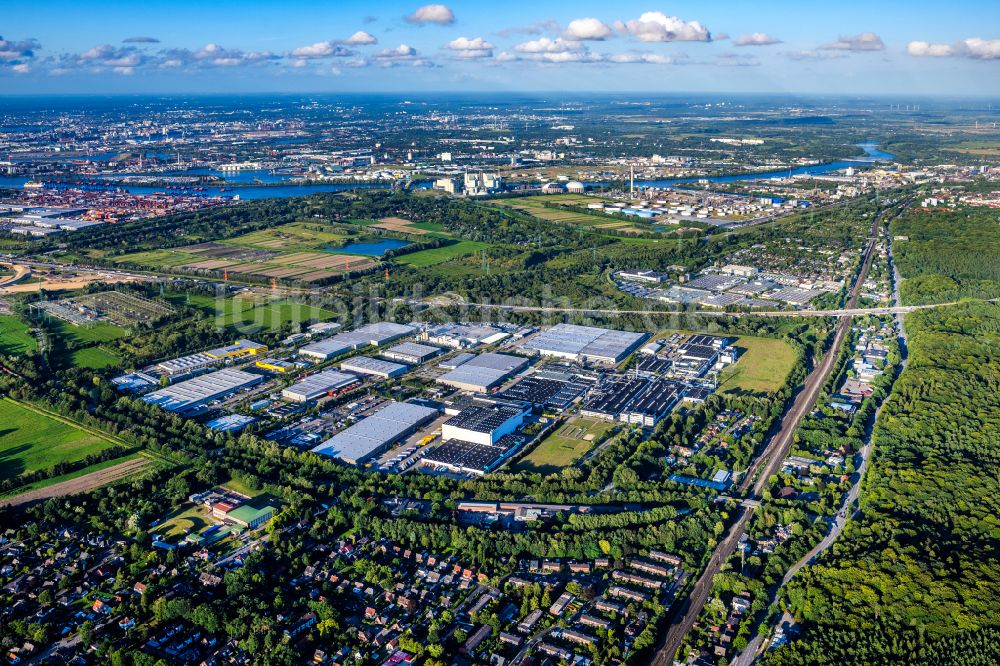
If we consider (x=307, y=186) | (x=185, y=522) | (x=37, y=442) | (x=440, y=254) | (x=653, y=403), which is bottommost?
(x=185, y=522)

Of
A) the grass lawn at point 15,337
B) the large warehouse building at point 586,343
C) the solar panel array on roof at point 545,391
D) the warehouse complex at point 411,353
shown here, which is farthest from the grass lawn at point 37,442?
the large warehouse building at point 586,343

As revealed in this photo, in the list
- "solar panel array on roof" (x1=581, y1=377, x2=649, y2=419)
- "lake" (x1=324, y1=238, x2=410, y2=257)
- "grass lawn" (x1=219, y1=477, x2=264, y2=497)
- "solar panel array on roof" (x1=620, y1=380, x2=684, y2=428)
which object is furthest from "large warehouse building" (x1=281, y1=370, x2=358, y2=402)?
"lake" (x1=324, y1=238, x2=410, y2=257)

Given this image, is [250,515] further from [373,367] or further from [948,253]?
[948,253]

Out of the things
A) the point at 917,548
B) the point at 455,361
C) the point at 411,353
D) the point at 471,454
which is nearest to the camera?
the point at 917,548

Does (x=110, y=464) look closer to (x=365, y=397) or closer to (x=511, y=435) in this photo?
(x=365, y=397)

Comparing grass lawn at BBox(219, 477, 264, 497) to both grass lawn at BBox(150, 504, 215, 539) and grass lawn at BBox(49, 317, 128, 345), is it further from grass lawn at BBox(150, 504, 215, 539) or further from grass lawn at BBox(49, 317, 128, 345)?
grass lawn at BBox(49, 317, 128, 345)

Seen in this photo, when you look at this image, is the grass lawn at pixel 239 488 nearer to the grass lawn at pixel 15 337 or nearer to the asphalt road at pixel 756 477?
the asphalt road at pixel 756 477

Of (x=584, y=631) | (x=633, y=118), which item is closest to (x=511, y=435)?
(x=584, y=631)

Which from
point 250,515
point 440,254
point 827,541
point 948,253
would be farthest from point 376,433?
point 948,253
